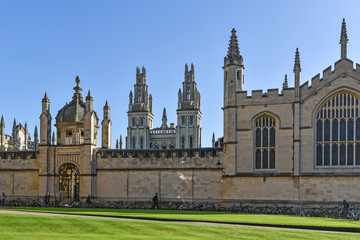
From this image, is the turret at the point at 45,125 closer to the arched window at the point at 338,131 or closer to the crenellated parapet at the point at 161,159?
the crenellated parapet at the point at 161,159

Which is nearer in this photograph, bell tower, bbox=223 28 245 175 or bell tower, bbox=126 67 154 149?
bell tower, bbox=223 28 245 175

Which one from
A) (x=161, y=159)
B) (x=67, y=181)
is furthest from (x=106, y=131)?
(x=161, y=159)

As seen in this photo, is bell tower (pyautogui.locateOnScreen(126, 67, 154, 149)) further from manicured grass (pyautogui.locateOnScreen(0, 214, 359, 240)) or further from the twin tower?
manicured grass (pyautogui.locateOnScreen(0, 214, 359, 240))

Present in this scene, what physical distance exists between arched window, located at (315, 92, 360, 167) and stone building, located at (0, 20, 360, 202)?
0.20ft

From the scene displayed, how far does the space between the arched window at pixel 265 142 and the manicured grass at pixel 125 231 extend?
12623 mm

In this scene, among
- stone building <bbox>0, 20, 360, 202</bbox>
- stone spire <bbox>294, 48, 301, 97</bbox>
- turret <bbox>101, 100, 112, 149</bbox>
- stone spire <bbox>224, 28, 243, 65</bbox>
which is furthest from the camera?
turret <bbox>101, 100, 112, 149</bbox>

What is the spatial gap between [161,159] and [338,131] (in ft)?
39.0

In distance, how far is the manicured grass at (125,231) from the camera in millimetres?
16547

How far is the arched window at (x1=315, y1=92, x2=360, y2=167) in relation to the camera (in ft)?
97.0

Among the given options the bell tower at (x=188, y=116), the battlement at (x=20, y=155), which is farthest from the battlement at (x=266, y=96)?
the bell tower at (x=188, y=116)

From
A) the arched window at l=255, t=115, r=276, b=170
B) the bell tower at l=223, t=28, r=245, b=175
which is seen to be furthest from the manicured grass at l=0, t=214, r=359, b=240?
the bell tower at l=223, t=28, r=245, b=175

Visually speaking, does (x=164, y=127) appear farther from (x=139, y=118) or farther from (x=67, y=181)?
(x=67, y=181)

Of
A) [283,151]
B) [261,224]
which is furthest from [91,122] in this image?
[261,224]

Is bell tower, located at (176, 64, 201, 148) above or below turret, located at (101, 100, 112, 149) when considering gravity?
above
